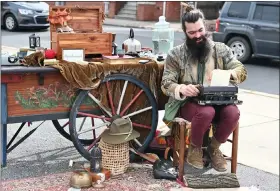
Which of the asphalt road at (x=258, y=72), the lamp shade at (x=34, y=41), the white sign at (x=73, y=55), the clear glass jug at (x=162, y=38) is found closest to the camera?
the white sign at (x=73, y=55)

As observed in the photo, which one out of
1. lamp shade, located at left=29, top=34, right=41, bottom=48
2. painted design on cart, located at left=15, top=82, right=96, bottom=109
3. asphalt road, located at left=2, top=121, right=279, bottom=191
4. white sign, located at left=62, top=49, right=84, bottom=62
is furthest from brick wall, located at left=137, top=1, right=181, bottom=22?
painted design on cart, located at left=15, top=82, right=96, bottom=109

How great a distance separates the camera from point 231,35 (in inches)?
455

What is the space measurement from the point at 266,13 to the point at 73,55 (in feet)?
25.1

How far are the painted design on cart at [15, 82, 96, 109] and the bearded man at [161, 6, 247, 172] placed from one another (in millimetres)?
791

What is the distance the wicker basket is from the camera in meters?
4.13

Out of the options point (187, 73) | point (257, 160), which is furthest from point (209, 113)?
point (257, 160)

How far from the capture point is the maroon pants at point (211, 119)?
3814mm

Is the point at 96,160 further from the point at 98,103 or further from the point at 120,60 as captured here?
the point at 120,60

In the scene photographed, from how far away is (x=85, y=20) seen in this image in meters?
4.48

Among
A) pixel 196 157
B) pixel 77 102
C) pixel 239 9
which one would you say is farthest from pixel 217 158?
pixel 239 9

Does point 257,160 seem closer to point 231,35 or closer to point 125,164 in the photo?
point 125,164

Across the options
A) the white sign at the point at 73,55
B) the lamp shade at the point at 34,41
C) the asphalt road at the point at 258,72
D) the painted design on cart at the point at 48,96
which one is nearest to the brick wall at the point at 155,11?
the asphalt road at the point at 258,72

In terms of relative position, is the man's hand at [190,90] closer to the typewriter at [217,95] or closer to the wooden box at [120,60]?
the typewriter at [217,95]

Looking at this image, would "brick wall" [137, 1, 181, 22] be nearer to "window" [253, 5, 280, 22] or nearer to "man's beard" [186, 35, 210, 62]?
"window" [253, 5, 280, 22]
